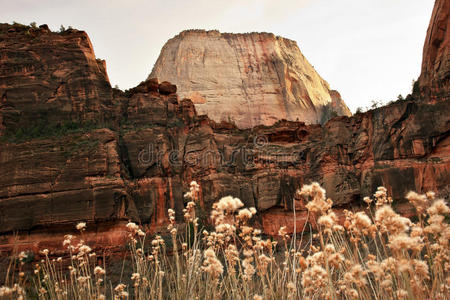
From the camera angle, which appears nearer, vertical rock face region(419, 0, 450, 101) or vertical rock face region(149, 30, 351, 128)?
vertical rock face region(419, 0, 450, 101)

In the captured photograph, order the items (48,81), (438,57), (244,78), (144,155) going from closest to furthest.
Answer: (438,57), (144,155), (48,81), (244,78)

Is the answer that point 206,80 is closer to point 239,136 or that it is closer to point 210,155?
point 239,136

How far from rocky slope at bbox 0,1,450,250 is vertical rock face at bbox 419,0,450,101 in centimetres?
91

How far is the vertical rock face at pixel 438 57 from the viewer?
34.2 m

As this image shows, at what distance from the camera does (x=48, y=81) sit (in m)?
36.4

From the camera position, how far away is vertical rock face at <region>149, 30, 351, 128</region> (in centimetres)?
7131

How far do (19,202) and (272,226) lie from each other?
22.0 metres

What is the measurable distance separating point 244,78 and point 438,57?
44.0 metres

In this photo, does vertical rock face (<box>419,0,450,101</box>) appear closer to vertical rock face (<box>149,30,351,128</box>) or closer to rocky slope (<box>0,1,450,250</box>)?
rocky slope (<box>0,1,450,250</box>)

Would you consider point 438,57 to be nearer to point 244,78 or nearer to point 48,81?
point 48,81

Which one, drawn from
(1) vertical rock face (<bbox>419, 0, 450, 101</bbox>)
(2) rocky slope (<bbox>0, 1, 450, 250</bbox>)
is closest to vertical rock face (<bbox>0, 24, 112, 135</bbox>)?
(2) rocky slope (<bbox>0, 1, 450, 250</bbox>)

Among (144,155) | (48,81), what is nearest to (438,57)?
(144,155)

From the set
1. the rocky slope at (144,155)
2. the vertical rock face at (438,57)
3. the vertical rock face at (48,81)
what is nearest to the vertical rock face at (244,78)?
the rocky slope at (144,155)

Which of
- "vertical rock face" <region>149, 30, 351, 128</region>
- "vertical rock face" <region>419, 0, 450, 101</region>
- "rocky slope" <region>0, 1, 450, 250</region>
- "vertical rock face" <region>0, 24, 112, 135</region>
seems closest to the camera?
"rocky slope" <region>0, 1, 450, 250</region>
